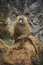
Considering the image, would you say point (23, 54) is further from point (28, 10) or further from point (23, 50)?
point (28, 10)

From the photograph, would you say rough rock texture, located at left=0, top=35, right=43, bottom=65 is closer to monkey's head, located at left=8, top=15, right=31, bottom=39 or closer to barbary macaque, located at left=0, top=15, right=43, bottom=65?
barbary macaque, located at left=0, top=15, right=43, bottom=65

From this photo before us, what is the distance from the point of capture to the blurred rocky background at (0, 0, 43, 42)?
608 inches

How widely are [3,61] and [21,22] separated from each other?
194cm

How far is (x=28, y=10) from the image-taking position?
722 inches

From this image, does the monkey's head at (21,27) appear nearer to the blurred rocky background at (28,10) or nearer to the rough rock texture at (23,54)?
the rough rock texture at (23,54)

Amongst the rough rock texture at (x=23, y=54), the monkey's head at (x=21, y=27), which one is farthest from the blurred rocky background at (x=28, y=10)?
the rough rock texture at (x=23, y=54)

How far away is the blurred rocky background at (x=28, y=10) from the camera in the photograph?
50.6 ft

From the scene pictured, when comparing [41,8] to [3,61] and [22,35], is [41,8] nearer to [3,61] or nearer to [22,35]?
[22,35]

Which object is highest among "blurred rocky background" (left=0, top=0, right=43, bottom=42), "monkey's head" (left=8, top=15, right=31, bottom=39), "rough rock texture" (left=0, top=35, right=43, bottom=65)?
"blurred rocky background" (left=0, top=0, right=43, bottom=42)

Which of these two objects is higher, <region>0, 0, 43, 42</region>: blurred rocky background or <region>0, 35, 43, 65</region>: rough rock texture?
<region>0, 0, 43, 42</region>: blurred rocky background

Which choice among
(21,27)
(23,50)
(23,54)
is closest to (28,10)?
(21,27)

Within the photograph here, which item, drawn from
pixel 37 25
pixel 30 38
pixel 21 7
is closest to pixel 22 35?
pixel 30 38

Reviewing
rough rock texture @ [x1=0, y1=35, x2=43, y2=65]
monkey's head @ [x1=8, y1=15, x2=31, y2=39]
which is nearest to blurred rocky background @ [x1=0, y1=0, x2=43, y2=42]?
monkey's head @ [x1=8, y1=15, x2=31, y2=39]

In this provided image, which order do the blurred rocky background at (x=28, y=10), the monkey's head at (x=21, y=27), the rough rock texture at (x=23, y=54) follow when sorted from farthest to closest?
the blurred rocky background at (x=28, y=10), the monkey's head at (x=21, y=27), the rough rock texture at (x=23, y=54)
